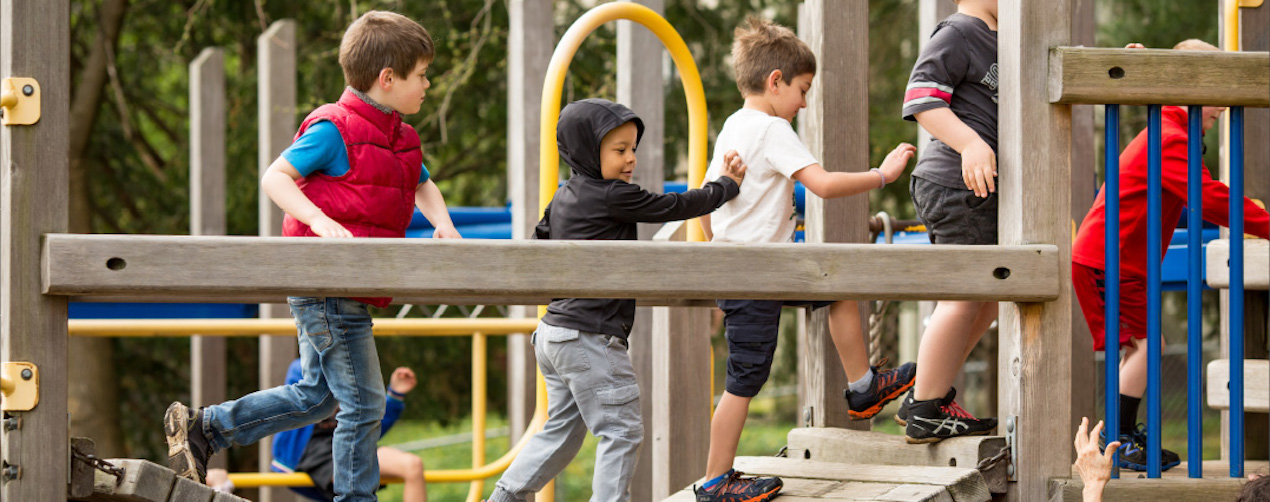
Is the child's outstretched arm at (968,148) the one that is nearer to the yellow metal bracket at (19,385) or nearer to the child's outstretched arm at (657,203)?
the child's outstretched arm at (657,203)

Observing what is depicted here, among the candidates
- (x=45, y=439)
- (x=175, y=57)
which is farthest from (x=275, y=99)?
(x=175, y=57)

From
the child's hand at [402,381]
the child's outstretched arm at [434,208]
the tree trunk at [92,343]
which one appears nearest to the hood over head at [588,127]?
the child's outstretched arm at [434,208]

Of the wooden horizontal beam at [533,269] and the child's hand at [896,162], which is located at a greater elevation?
the child's hand at [896,162]

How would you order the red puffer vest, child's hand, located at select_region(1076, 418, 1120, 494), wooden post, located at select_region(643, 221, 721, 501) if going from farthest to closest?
wooden post, located at select_region(643, 221, 721, 501), the red puffer vest, child's hand, located at select_region(1076, 418, 1120, 494)

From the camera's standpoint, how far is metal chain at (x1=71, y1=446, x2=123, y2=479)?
109 inches

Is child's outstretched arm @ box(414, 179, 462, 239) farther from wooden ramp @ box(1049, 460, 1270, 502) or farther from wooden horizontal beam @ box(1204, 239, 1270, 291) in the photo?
wooden horizontal beam @ box(1204, 239, 1270, 291)

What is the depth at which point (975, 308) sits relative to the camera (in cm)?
338

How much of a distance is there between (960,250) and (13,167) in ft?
6.36

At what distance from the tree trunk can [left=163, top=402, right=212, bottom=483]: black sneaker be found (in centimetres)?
589

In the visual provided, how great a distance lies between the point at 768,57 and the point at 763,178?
330mm

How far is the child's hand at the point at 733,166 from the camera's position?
3.38 metres

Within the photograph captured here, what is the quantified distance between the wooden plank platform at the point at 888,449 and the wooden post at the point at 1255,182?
1583mm

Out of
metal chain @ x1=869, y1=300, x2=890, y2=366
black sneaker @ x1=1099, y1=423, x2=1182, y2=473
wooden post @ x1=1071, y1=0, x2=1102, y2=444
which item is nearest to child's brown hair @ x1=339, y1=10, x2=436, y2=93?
metal chain @ x1=869, y1=300, x2=890, y2=366

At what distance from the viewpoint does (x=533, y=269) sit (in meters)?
2.75
